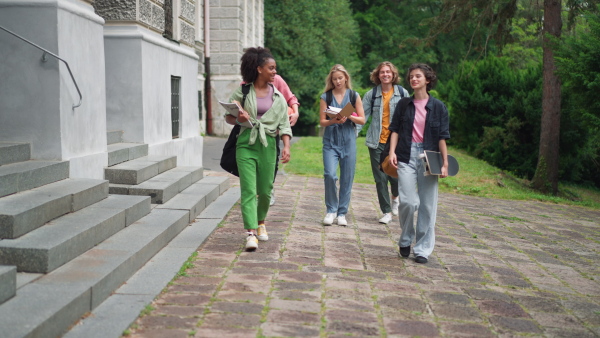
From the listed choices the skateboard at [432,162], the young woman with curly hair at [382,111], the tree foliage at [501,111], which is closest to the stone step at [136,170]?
the young woman with curly hair at [382,111]

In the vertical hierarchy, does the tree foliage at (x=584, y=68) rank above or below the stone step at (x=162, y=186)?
above

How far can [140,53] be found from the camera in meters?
8.84

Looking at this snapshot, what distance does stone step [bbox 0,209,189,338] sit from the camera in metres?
3.48

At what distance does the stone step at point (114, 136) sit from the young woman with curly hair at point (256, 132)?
2.95m

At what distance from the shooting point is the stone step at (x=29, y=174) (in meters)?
5.26

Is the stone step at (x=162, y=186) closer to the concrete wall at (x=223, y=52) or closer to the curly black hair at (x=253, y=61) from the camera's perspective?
the curly black hair at (x=253, y=61)

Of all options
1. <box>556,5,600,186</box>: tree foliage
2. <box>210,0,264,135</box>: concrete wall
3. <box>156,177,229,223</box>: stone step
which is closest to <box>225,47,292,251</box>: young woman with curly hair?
<box>156,177,229,223</box>: stone step

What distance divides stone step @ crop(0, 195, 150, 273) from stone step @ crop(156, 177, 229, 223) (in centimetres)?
87

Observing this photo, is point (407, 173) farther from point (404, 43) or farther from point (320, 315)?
point (404, 43)

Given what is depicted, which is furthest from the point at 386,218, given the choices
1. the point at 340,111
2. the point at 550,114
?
the point at 550,114

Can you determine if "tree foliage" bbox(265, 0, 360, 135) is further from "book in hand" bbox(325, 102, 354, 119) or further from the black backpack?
the black backpack

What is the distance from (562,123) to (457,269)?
11722mm

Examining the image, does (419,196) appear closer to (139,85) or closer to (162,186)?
(162,186)

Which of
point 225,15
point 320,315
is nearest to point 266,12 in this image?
point 225,15
